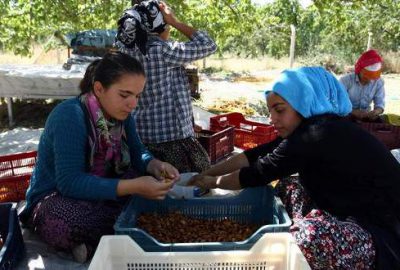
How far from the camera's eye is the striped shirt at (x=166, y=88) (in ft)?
8.86

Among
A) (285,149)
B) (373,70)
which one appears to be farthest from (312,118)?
(373,70)

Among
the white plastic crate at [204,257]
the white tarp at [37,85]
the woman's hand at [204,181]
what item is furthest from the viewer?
the white tarp at [37,85]

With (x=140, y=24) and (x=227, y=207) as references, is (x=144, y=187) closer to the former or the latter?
(x=227, y=207)

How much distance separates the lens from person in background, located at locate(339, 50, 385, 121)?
4270 millimetres

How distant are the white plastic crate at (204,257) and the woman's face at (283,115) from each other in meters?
0.62

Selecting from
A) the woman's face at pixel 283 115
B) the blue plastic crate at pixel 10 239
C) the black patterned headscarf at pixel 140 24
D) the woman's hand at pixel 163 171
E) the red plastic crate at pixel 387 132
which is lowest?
the blue plastic crate at pixel 10 239

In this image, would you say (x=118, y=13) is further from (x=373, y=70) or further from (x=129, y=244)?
(x=129, y=244)

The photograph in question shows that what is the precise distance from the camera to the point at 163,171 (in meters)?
2.26

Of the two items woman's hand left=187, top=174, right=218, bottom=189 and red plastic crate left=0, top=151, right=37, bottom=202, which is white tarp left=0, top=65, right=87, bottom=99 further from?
woman's hand left=187, top=174, right=218, bottom=189

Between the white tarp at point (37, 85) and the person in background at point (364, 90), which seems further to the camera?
the white tarp at point (37, 85)

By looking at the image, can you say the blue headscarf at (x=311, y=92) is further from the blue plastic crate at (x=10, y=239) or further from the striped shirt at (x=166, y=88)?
the blue plastic crate at (x=10, y=239)

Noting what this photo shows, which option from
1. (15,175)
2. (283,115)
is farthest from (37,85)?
(283,115)

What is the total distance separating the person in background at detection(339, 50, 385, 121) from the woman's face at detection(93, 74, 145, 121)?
9.81 feet

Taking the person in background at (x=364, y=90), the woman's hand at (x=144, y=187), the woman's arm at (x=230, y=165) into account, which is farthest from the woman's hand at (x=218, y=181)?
the person in background at (x=364, y=90)
